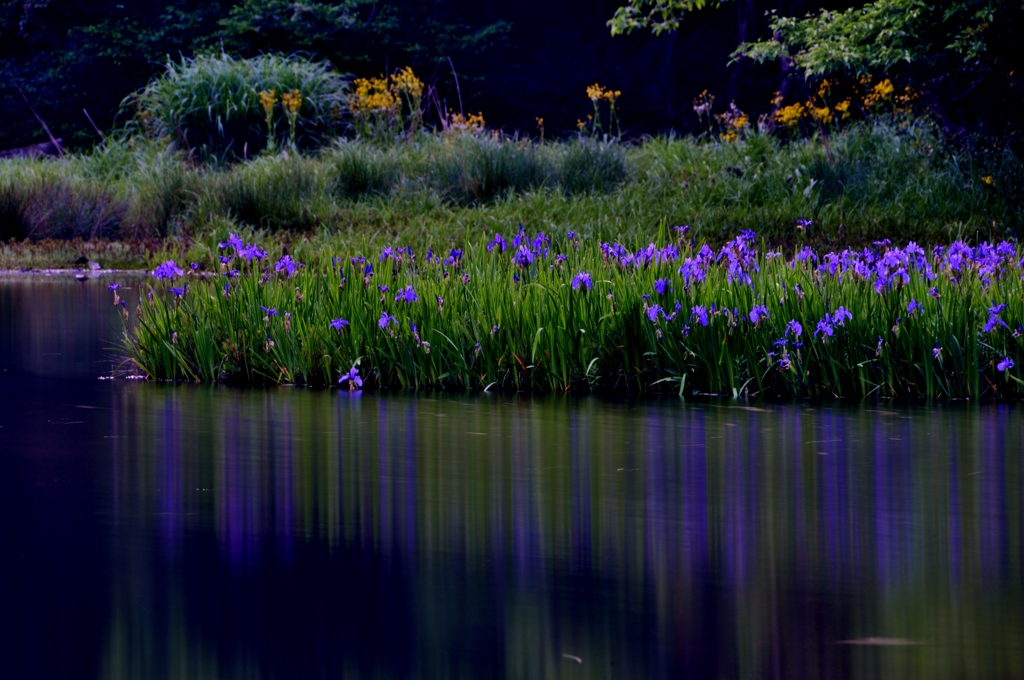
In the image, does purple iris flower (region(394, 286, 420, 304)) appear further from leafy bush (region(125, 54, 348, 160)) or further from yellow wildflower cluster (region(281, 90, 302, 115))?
leafy bush (region(125, 54, 348, 160))

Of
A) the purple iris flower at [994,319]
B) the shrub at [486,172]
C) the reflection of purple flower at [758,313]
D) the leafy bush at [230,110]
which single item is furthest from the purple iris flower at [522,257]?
the leafy bush at [230,110]

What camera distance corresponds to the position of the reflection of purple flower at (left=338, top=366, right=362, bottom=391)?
4684mm

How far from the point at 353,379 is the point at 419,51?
60.8 feet

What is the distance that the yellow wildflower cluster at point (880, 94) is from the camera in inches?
521

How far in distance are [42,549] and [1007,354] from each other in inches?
138

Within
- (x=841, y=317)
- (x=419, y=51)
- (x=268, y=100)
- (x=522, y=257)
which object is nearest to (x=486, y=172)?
(x=268, y=100)

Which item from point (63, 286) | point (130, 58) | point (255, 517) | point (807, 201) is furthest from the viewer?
point (130, 58)

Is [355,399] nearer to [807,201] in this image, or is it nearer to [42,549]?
[42,549]

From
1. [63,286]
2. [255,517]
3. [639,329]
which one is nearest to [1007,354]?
[639,329]

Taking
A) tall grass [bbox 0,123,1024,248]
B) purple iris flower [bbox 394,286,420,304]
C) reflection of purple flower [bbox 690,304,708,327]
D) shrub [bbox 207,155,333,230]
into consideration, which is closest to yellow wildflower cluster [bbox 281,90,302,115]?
tall grass [bbox 0,123,1024,248]

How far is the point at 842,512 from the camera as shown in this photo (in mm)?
2611

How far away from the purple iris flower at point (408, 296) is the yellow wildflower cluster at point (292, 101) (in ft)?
34.0

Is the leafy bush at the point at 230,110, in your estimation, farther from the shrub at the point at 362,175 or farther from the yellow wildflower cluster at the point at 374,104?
the shrub at the point at 362,175

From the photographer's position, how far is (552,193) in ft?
40.3
